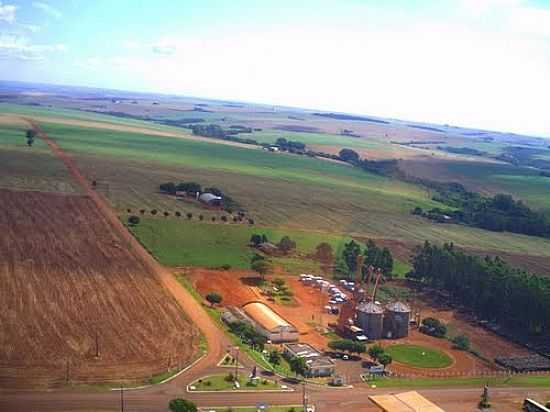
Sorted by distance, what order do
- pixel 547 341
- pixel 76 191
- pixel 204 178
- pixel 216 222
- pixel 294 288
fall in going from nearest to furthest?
pixel 547 341, pixel 294 288, pixel 216 222, pixel 76 191, pixel 204 178

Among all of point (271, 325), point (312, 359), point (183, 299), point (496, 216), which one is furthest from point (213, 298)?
point (496, 216)

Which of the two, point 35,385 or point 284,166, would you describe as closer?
point 35,385

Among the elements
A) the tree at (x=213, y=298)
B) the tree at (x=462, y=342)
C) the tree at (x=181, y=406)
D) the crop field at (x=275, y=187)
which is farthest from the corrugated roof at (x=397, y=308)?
the crop field at (x=275, y=187)

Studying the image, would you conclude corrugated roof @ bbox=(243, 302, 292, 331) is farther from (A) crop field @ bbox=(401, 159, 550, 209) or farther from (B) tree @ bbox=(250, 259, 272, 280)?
(A) crop field @ bbox=(401, 159, 550, 209)

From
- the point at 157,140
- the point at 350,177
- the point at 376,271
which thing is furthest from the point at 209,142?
the point at 376,271

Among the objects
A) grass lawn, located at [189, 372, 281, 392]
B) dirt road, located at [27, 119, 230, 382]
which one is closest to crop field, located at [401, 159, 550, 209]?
dirt road, located at [27, 119, 230, 382]

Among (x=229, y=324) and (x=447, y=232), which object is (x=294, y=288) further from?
(x=447, y=232)

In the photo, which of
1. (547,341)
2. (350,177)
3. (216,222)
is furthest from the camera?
(350,177)
